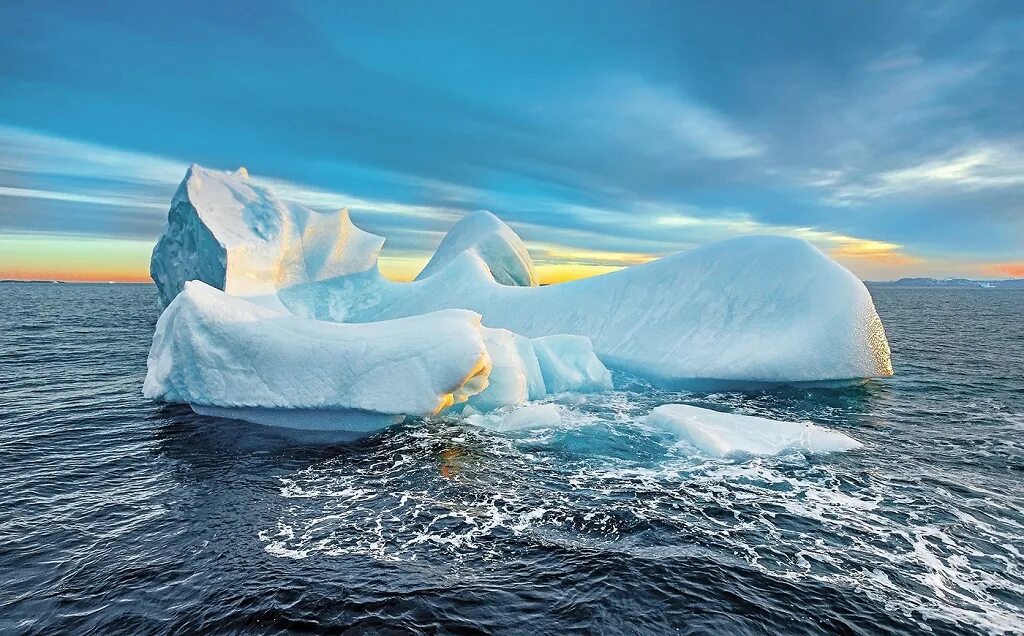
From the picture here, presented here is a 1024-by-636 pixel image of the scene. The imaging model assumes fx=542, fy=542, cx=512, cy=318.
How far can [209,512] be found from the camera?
10.5m

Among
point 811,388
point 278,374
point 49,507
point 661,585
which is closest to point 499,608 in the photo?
point 661,585

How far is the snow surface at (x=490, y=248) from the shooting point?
38469 mm

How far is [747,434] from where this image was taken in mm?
14359

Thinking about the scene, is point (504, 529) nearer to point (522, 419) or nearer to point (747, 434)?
point (522, 419)

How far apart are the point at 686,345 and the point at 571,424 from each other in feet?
26.3

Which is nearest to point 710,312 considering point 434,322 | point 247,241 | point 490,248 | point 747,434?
point 747,434

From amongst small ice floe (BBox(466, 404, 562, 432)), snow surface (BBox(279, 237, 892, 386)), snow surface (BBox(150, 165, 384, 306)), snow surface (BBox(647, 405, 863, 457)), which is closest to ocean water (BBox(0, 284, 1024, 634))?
snow surface (BBox(647, 405, 863, 457))

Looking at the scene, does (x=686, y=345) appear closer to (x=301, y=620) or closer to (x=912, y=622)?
(x=912, y=622)

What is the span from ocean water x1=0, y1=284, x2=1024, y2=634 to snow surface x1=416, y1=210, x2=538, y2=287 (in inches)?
906

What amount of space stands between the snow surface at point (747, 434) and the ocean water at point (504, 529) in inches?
18.0

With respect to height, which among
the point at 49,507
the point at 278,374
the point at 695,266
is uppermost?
the point at 695,266

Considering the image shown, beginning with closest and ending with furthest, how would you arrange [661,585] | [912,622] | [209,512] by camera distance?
[912,622] → [661,585] → [209,512]

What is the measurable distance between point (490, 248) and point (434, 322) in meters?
22.2

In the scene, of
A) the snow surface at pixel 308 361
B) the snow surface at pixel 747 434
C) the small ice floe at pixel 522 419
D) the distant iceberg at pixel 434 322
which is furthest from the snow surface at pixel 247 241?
the snow surface at pixel 747 434
